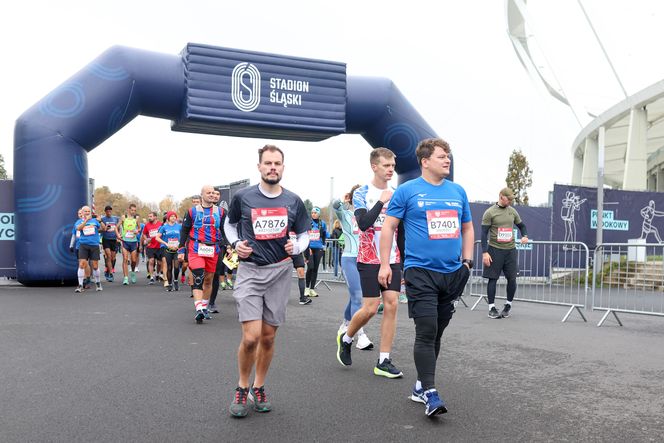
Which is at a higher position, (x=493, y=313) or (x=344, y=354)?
(x=344, y=354)

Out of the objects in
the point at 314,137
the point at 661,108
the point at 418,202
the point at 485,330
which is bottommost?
the point at 485,330

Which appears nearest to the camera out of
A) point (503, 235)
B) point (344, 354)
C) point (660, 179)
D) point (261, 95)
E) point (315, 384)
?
point (315, 384)

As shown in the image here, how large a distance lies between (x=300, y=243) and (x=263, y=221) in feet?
1.02

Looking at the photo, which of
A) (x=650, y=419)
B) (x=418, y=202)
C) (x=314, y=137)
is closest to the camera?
(x=650, y=419)

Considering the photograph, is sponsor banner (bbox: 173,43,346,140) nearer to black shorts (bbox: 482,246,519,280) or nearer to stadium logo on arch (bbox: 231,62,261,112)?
stadium logo on arch (bbox: 231,62,261,112)

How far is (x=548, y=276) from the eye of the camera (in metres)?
12.7

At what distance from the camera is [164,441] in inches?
133

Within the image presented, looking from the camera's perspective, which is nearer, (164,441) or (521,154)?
(164,441)

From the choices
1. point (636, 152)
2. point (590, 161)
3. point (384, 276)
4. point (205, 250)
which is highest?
point (590, 161)

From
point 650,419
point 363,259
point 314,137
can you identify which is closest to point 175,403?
point 363,259

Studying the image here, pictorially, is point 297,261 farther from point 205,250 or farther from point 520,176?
point 520,176

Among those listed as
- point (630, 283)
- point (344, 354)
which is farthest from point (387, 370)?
point (630, 283)

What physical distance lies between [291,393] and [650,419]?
253 cm

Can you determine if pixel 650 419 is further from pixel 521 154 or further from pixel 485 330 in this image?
pixel 521 154
